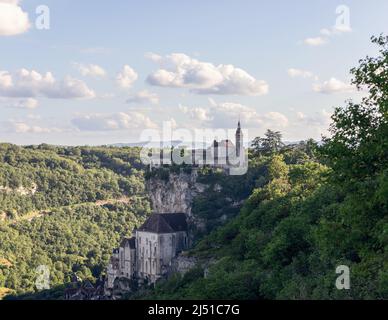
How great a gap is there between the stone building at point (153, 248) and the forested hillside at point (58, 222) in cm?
3284

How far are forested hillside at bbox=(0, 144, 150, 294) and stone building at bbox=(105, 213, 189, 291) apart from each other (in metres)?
32.8

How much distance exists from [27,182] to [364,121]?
177421 millimetres

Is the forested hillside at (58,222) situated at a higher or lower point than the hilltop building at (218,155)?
lower

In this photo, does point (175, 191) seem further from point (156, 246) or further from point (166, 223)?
point (156, 246)

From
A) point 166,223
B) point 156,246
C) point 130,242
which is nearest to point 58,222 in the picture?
point 130,242

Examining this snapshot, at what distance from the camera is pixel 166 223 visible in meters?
80.1

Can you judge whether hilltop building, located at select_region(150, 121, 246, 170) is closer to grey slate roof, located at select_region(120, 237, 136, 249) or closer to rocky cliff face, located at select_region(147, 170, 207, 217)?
rocky cliff face, located at select_region(147, 170, 207, 217)

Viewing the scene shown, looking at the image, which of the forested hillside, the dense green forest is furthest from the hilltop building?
the forested hillside

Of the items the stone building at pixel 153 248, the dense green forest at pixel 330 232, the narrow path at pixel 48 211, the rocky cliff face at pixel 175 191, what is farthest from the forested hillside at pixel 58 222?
the dense green forest at pixel 330 232

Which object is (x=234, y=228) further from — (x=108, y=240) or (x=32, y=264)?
(x=108, y=240)

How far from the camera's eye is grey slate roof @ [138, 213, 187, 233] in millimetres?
79188

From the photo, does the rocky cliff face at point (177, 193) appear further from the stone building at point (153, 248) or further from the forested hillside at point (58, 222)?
the forested hillside at point (58, 222)

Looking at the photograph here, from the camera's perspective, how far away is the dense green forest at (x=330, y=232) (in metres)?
20.8

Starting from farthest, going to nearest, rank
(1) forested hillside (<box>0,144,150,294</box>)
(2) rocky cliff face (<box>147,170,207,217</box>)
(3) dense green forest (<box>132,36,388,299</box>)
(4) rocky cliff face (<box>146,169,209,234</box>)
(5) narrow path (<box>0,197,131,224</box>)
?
(5) narrow path (<box>0,197,131,224</box>)
(1) forested hillside (<box>0,144,150,294</box>)
(2) rocky cliff face (<box>147,170,207,217</box>)
(4) rocky cliff face (<box>146,169,209,234</box>)
(3) dense green forest (<box>132,36,388,299</box>)
